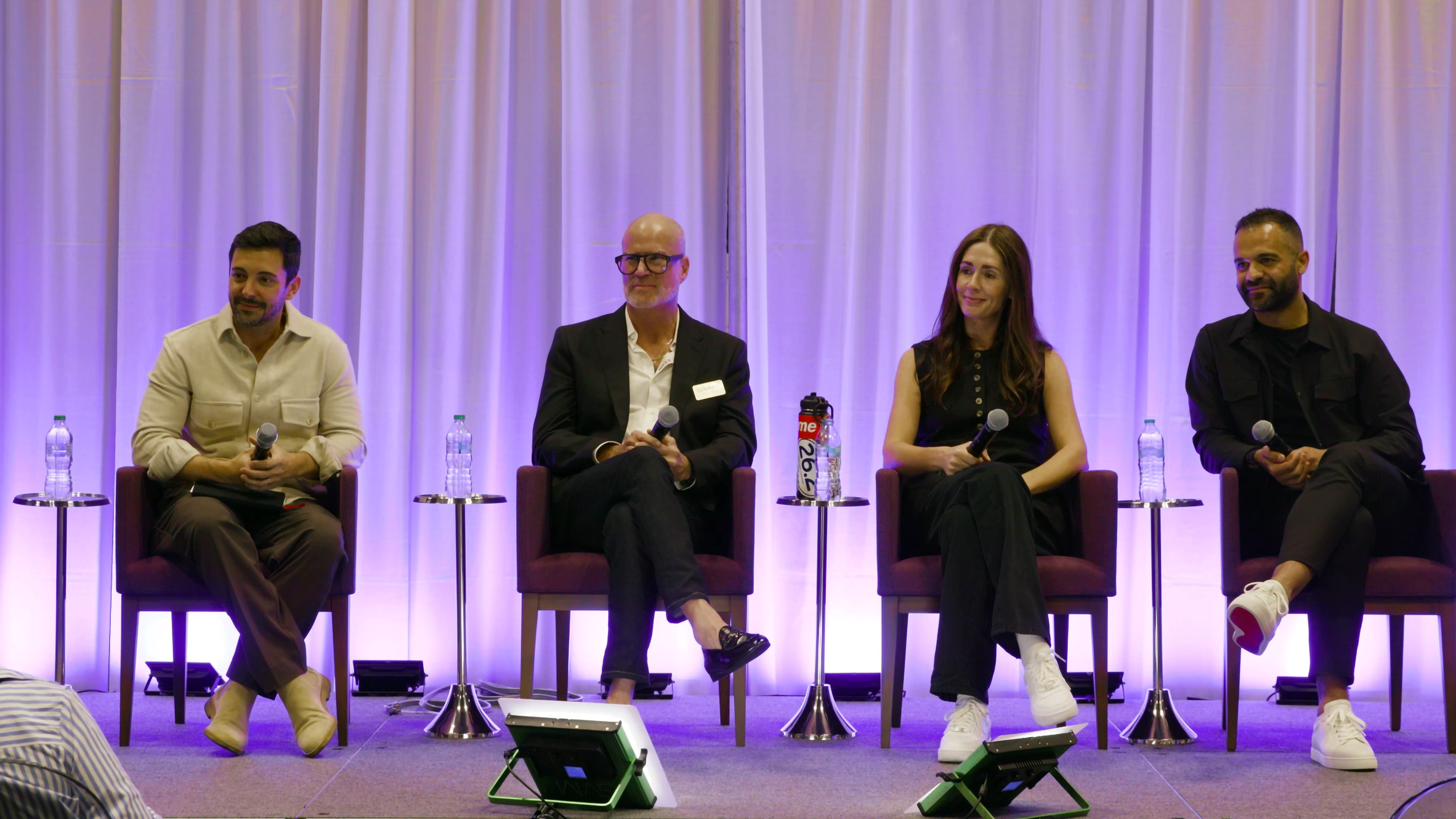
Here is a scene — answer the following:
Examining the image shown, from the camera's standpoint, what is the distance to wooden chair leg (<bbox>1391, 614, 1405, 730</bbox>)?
3.55 meters

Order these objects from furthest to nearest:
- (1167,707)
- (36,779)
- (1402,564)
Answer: (1167,707), (1402,564), (36,779)

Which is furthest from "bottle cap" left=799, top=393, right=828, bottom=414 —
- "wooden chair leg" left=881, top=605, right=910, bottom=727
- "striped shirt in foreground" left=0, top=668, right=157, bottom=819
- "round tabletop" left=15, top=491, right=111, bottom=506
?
"striped shirt in foreground" left=0, top=668, right=157, bottom=819

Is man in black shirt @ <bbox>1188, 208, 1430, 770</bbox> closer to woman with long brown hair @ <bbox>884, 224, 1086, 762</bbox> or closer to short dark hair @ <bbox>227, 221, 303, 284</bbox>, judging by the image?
woman with long brown hair @ <bbox>884, 224, 1086, 762</bbox>

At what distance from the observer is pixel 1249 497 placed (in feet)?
11.1

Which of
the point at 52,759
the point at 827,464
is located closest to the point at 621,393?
the point at 827,464

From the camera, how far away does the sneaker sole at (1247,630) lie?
2854 mm

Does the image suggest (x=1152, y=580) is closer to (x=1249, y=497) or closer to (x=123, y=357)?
(x=1249, y=497)

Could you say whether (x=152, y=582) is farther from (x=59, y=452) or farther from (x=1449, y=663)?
(x=1449, y=663)

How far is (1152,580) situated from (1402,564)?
2.01 ft

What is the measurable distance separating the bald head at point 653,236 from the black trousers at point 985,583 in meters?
1.12

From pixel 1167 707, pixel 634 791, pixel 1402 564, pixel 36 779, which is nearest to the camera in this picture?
pixel 36 779

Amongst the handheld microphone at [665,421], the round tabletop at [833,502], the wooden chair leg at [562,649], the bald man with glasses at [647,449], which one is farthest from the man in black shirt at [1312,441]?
the wooden chair leg at [562,649]

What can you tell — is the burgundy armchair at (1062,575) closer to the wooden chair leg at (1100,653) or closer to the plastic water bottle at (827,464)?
the wooden chair leg at (1100,653)

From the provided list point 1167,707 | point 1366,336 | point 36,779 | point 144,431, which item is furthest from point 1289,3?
point 36,779
